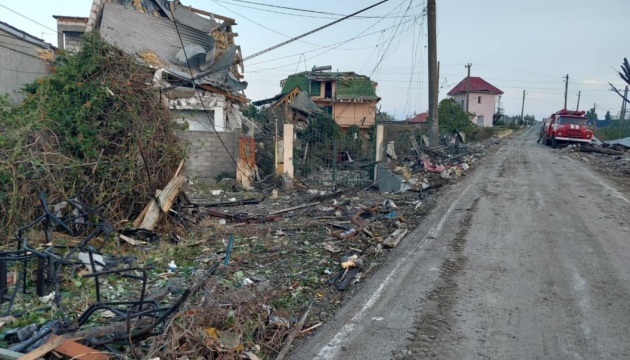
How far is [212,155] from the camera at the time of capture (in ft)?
48.6

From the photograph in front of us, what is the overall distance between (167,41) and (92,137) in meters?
12.6

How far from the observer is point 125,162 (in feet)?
25.5

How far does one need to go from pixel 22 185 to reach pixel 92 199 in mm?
1082

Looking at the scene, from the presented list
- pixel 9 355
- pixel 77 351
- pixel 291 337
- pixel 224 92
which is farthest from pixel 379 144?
pixel 9 355

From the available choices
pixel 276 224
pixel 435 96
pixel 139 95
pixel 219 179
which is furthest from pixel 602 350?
pixel 435 96

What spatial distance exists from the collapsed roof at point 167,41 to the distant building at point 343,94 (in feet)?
60.9

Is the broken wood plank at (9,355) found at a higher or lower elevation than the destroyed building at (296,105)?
lower

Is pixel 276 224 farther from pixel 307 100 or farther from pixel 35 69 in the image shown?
pixel 307 100

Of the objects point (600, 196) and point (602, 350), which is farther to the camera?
point (600, 196)

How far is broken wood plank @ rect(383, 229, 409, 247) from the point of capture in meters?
6.96

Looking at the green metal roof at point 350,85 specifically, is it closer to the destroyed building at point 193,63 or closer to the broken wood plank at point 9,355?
the destroyed building at point 193,63

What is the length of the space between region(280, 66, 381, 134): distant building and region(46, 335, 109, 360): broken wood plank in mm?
35667

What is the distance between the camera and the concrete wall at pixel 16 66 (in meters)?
14.8

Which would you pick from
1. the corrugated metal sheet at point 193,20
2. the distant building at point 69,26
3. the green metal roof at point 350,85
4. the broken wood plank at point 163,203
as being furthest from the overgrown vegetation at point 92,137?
the green metal roof at point 350,85
